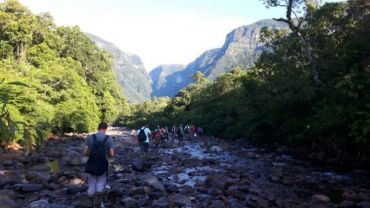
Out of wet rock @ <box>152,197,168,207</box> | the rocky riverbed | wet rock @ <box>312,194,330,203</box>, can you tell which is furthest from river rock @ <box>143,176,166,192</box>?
wet rock @ <box>312,194,330,203</box>

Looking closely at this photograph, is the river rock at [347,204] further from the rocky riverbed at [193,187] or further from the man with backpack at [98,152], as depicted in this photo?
the man with backpack at [98,152]

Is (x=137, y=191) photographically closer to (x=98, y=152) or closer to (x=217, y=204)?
(x=217, y=204)

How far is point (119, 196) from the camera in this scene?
1240 cm

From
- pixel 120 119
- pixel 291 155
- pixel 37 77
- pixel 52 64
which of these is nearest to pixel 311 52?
pixel 291 155

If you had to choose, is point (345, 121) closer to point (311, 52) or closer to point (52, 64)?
point (311, 52)

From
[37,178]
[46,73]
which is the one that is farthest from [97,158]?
[46,73]

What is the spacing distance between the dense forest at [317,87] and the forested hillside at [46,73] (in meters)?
16.9

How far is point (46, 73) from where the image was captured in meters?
48.8

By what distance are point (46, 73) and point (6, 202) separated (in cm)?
3997

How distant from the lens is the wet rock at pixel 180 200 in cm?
1180

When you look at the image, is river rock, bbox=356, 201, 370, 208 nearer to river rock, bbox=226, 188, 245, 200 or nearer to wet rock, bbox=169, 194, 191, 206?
river rock, bbox=226, 188, 245, 200

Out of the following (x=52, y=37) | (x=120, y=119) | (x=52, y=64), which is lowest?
(x=120, y=119)

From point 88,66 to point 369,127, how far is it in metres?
75.3

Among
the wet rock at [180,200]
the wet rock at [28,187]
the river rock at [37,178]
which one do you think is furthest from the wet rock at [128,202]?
the river rock at [37,178]
